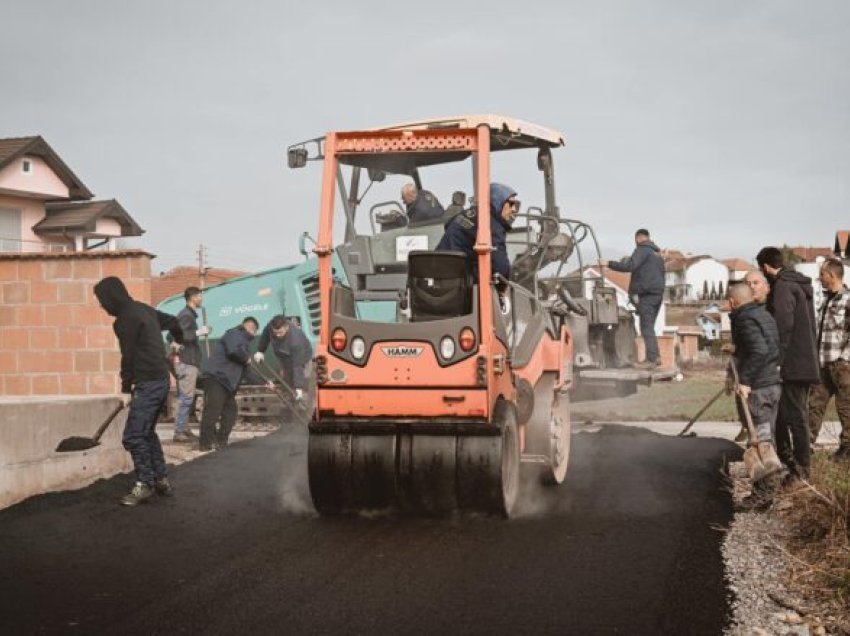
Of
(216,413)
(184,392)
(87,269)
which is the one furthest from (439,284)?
(87,269)

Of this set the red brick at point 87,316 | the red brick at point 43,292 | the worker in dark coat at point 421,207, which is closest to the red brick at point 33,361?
the red brick at point 87,316

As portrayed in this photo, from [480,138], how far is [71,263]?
7008mm

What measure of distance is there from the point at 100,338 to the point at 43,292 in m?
0.93

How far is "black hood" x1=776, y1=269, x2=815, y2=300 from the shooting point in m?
8.11

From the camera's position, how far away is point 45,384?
41.2 feet

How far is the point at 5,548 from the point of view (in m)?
6.52

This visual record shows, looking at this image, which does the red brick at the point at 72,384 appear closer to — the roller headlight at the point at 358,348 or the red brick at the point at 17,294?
the red brick at the point at 17,294

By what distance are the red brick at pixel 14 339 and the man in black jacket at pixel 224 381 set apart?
238 cm

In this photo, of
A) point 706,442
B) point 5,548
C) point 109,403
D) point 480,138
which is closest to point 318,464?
point 5,548

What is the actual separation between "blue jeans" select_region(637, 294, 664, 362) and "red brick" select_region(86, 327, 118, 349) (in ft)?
22.5

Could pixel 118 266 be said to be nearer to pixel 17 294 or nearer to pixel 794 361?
pixel 17 294

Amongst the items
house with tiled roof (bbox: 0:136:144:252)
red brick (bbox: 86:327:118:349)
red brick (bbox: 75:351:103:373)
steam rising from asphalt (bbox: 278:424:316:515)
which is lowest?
steam rising from asphalt (bbox: 278:424:316:515)

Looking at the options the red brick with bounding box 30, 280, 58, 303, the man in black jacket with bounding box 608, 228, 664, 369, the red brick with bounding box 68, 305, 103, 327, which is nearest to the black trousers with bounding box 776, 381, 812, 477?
the man in black jacket with bounding box 608, 228, 664, 369

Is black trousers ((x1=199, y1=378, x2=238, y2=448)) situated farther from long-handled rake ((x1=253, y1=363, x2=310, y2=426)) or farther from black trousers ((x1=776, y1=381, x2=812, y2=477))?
black trousers ((x1=776, y1=381, x2=812, y2=477))
